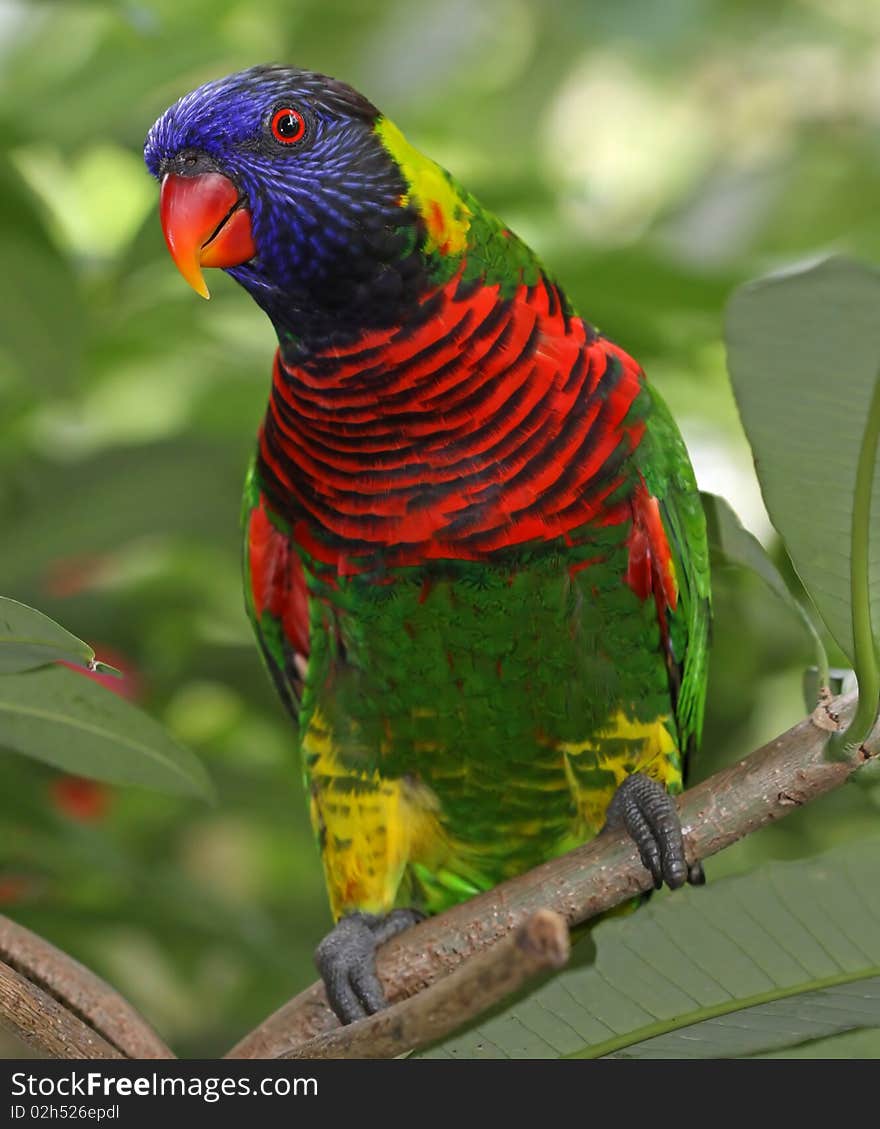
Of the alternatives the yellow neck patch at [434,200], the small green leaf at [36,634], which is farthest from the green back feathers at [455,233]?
the small green leaf at [36,634]

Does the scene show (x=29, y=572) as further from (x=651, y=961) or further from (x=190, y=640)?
(x=651, y=961)

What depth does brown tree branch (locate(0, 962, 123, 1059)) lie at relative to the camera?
116 centimetres

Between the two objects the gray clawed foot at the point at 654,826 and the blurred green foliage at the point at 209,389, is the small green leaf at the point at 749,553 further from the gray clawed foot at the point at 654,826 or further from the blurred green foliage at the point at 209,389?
the blurred green foliage at the point at 209,389

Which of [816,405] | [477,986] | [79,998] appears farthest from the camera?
[79,998]

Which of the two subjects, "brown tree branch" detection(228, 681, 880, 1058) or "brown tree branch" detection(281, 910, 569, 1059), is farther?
"brown tree branch" detection(228, 681, 880, 1058)

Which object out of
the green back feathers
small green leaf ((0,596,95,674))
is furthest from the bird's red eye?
small green leaf ((0,596,95,674))

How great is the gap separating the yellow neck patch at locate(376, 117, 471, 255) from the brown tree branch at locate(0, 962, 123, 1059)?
110cm

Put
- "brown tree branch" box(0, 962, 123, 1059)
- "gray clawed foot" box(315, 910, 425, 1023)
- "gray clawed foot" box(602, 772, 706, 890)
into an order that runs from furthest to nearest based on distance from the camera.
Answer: "gray clawed foot" box(315, 910, 425, 1023), "gray clawed foot" box(602, 772, 706, 890), "brown tree branch" box(0, 962, 123, 1059)

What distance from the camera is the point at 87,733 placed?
1.34 m

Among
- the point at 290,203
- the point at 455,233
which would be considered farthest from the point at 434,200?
the point at 290,203

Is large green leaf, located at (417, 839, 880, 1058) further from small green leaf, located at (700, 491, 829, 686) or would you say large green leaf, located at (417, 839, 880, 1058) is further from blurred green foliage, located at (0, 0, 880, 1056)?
blurred green foliage, located at (0, 0, 880, 1056)

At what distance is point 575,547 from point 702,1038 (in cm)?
75

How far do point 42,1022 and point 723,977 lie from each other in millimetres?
669

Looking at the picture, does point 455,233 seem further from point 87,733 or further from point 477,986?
point 477,986
